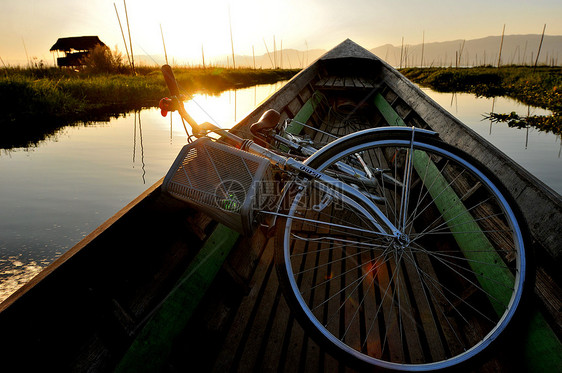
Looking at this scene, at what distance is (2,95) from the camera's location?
27.6 feet

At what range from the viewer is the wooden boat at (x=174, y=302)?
3.46 feet

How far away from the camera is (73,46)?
39188mm

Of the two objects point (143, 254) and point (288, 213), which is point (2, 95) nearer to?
point (143, 254)

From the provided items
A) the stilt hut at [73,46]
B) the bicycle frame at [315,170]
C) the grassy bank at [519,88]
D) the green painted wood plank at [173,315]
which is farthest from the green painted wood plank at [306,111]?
the stilt hut at [73,46]

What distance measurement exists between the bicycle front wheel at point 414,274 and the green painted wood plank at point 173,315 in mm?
496

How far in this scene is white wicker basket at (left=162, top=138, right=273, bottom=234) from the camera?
1.30m

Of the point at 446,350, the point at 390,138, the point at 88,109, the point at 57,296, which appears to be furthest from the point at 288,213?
the point at 88,109

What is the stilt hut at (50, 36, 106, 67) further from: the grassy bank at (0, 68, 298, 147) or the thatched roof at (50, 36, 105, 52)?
the grassy bank at (0, 68, 298, 147)

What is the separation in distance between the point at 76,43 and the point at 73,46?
0.58 meters

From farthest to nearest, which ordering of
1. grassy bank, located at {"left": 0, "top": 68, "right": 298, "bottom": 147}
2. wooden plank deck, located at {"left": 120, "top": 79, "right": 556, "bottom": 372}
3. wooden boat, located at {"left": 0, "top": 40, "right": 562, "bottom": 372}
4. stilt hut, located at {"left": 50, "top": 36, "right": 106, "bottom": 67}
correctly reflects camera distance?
stilt hut, located at {"left": 50, "top": 36, "right": 106, "bottom": 67} → grassy bank, located at {"left": 0, "top": 68, "right": 298, "bottom": 147} → wooden plank deck, located at {"left": 120, "top": 79, "right": 556, "bottom": 372} → wooden boat, located at {"left": 0, "top": 40, "right": 562, "bottom": 372}

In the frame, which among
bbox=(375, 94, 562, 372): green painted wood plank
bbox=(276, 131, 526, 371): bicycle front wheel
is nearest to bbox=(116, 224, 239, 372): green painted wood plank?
bbox=(276, 131, 526, 371): bicycle front wheel

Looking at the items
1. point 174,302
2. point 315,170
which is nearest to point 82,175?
point 174,302

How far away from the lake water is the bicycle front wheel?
90 centimetres

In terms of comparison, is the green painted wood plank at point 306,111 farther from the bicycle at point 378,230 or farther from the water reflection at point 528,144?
the water reflection at point 528,144
